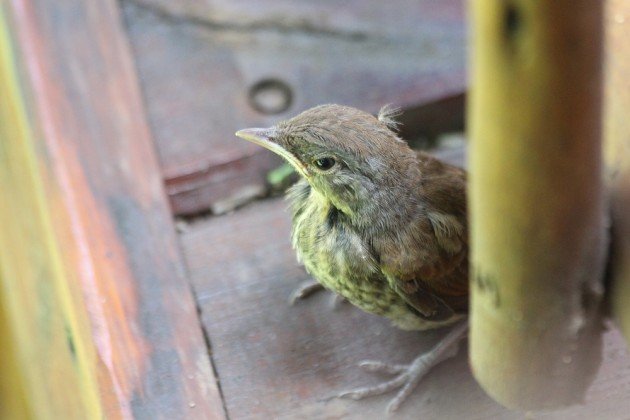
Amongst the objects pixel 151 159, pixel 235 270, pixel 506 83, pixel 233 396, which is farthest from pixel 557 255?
pixel 151 159

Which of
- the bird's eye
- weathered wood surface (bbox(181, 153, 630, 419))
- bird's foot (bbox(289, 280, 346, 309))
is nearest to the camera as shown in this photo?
weathered wood surface (bbox(181, 153, 630, 419))

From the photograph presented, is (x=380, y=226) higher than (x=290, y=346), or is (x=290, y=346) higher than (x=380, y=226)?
(x=380, y=226)

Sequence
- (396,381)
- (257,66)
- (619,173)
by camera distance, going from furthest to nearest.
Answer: (257,66) → (396,381) → (619,173)

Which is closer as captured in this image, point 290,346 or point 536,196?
point 536,196

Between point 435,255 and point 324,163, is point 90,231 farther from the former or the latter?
point 435,255

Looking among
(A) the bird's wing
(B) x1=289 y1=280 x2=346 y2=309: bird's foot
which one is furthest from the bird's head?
(B) x1=289 y1=280 x2=346 y2=309: bird's foot

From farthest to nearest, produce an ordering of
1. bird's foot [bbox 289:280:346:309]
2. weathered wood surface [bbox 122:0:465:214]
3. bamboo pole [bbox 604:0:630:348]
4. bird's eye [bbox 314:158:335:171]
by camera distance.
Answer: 1. weathered wood surface [bbox 122:0:465:214]
2. bird's foot [bbox 289:280:346:309]
3. bird's eye [bbox 314:158:335:171]
4. bamboo pole [bbox 604:0:630:348]

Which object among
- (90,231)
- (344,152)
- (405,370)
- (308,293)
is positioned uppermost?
(344,152)

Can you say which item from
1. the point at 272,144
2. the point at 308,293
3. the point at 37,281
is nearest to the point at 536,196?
the point at 272,144

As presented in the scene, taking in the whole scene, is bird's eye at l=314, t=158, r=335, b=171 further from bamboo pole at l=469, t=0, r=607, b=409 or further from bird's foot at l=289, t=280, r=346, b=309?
bamboo pole at l=469, t=0, r=607, b=409
